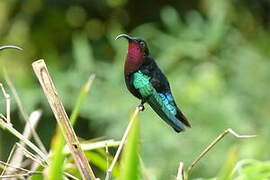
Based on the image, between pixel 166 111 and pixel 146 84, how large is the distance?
43mm

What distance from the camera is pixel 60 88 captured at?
4230mm

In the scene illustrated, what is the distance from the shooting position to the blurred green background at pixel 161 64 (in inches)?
147

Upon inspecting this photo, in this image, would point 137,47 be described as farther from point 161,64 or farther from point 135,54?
point 161,64

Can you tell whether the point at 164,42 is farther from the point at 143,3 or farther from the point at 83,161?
the point at 83,161

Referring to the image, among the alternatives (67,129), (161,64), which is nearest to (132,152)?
(67,129)

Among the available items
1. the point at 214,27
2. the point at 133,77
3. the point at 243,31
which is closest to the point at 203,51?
the point at 214,27

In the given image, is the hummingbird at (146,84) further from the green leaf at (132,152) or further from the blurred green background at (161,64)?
the blurred green background at (161,64)

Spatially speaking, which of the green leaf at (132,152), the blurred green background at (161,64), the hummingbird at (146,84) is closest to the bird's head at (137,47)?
the hummingbird at (146,84)

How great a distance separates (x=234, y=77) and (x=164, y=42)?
1.48ft

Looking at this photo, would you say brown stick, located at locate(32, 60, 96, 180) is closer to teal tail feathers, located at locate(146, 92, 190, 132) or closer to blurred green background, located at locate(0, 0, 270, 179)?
teal tail feathers, located at locate(146, 92, 190, 132)

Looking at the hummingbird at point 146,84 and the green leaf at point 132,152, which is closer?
the green leaf at point 132,152

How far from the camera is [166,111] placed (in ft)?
3.07

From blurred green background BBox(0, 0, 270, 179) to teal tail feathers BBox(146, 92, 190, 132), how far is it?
213 cm

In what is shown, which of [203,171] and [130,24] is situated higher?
[130,24]
